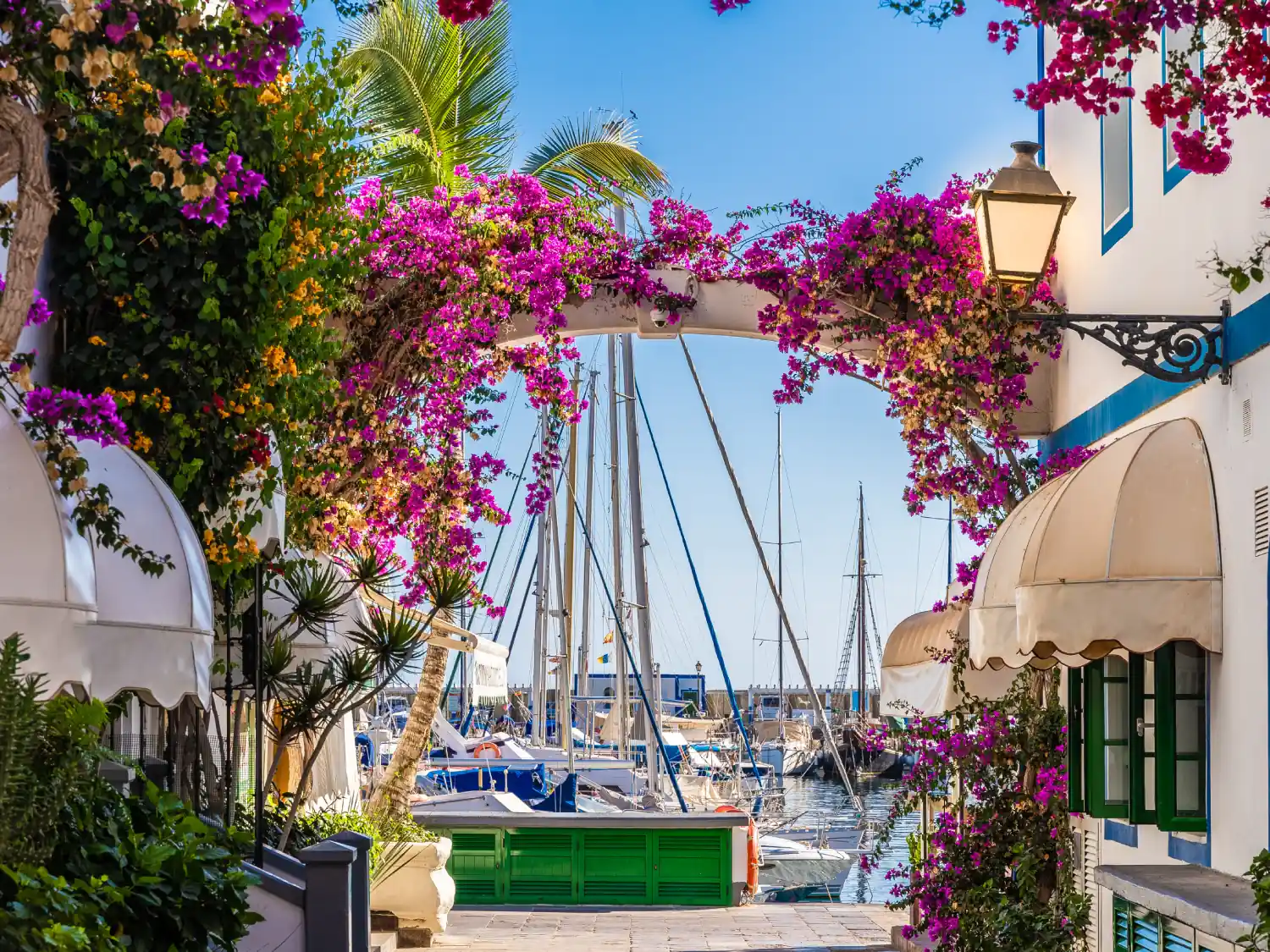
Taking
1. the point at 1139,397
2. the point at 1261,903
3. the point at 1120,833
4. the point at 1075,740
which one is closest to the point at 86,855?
the point at 1261,903

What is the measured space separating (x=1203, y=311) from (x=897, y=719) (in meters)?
5.91

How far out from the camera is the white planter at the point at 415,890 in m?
15.0

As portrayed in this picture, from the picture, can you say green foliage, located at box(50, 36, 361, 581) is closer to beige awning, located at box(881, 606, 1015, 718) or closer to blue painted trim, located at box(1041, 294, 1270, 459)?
blue painted trim, located at box(1041, 294, 1270, 459)

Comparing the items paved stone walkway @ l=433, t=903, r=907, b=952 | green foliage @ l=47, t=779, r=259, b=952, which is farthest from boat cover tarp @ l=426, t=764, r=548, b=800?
green foliage @ l=47, t=779, r=259, b=952

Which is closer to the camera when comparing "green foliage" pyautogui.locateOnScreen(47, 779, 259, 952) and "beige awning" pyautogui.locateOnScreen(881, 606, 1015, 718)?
"green foliage" pyautogui.locateOnScreen(47, 779, 259, 952)

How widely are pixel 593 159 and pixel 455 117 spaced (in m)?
1.32

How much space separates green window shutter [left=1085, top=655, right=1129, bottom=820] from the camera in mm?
9148

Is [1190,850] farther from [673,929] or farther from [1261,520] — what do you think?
[673,929]

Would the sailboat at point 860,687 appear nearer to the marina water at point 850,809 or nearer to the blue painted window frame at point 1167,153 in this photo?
the marina water at point 850,809

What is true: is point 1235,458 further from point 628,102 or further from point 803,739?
point 803,739

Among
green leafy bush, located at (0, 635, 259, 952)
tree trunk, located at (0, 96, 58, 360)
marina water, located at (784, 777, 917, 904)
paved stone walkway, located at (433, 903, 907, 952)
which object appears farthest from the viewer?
marina water, located at (784, 777, 917, 904)

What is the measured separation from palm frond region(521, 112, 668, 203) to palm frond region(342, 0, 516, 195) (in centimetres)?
43

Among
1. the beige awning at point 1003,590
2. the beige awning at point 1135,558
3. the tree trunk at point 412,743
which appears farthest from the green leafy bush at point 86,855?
the tree trunk at point 412,743

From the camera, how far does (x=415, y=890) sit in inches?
594
